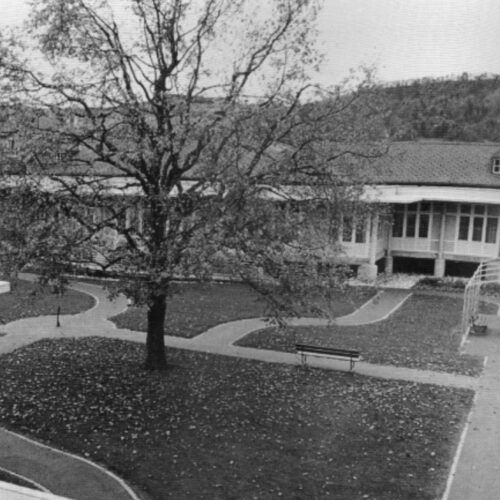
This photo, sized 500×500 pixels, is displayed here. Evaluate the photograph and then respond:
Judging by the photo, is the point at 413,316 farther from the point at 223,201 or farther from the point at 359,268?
the point at 223,201

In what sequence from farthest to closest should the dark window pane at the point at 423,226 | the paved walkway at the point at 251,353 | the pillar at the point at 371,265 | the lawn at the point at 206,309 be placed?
the dark window pane at the point at 423,226 → the pillar at the point at 371,265 → the lawn at the point at 206,309 → the paved walkway at the point at 251,353

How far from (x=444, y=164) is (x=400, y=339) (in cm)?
1205

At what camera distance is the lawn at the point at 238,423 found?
732cm

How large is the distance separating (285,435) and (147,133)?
14.8 ft

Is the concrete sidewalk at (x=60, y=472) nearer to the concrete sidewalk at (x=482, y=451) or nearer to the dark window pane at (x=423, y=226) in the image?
the concrete sidewalk at (x=482, y=451)

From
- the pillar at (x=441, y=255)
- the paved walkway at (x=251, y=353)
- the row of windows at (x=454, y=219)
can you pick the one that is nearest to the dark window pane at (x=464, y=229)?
the row of windows at (x=454, y=219)

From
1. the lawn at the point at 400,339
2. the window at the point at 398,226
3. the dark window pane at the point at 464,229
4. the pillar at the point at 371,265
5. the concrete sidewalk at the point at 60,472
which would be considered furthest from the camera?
the window at the point at 398,226

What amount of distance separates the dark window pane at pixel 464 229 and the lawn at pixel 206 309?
16.7ft

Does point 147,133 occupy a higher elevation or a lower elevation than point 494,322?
higher

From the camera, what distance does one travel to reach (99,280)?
21797mm

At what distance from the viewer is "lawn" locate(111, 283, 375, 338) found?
15.3 meters

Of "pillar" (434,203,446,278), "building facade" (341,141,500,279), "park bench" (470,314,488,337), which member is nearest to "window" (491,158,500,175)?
"building facade" (341,141,500,279)

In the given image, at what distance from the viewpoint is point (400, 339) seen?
14.6 metres

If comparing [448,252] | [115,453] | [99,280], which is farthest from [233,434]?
[448,252]
